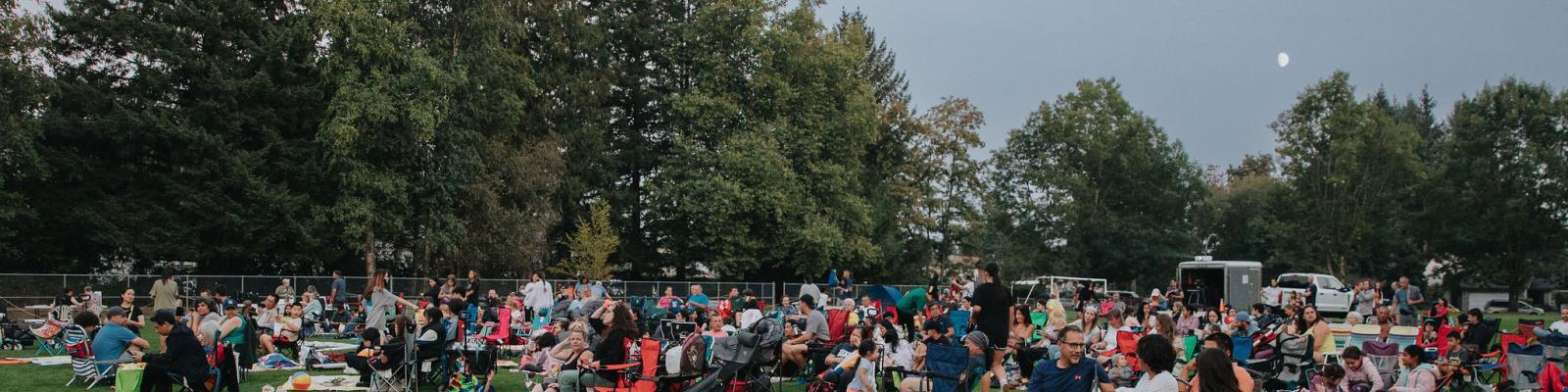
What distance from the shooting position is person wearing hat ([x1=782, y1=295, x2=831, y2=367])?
12375 mm

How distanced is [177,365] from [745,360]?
5167 mm

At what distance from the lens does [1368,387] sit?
1012 cm

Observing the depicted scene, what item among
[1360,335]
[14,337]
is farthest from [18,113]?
[1360,335]

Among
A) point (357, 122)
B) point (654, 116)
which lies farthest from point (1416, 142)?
point (357, 122)

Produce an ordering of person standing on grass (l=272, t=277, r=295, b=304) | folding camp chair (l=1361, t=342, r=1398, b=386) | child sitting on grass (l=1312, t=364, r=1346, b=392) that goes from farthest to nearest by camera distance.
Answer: person standing on grass (l=272, t=277, r=295, b=304)
folding camp chair (l=1361, t=342, r=1398, b=386)
child sitting on grass (l=1312, t=364, r=1346, b=392)

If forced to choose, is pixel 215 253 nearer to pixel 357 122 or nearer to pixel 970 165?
pixel 357 122

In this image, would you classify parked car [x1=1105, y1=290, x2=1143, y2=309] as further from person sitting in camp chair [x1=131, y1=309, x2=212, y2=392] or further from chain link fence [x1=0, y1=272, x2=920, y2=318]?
chain link fence [x1=0, y1=272, x2=920, y2=318]

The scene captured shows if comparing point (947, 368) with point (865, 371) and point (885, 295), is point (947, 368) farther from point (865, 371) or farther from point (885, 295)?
point (885, 295)

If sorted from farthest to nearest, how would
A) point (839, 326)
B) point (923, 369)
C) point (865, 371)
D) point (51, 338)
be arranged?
point (51, 338) < point (839, 326) < point (923, 369) < point (865, 371)

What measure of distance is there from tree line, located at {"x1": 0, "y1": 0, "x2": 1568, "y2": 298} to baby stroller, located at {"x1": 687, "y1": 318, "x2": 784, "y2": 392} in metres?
22.2

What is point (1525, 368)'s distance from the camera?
1169 centimetres

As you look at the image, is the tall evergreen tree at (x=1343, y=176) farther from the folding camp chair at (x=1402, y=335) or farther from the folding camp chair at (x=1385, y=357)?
the folding camp chair at (x=1385, y=357)

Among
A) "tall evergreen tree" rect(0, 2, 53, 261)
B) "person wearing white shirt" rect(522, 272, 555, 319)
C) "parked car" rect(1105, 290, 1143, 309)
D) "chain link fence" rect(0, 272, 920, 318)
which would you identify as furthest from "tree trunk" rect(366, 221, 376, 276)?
"parked car" rect(1105, 290, 1143, 309)

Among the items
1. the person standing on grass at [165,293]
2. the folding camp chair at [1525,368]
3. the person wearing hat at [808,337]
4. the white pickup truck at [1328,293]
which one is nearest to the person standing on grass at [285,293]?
the person standing on grass at [165,293]
